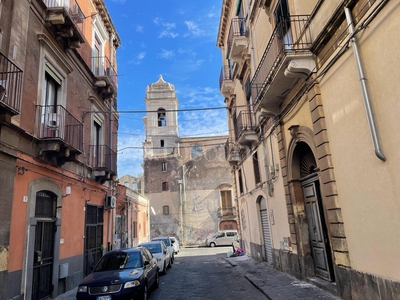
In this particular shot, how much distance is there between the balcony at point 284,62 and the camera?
23.6ft

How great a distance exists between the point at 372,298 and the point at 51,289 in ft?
26.5

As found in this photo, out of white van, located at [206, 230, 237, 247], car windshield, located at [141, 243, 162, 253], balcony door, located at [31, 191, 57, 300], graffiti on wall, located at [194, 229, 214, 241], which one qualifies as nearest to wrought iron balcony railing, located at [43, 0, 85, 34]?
balcony door, located at [31, 191, 57, 300]

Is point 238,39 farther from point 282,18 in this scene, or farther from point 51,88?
point 51,88

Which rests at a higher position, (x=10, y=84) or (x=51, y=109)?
(x=51, y=109)

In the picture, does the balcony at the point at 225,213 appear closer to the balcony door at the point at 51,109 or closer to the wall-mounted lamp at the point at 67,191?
the wall-mounted lamp at the point at 67,191

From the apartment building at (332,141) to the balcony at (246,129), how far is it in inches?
35.7

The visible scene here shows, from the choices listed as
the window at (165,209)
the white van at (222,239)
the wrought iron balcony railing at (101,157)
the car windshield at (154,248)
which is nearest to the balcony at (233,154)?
the car windshield at (154,248)

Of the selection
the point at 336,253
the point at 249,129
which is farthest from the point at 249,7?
the point at 336,253

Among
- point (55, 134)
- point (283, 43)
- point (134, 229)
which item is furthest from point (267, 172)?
point (134, 229)

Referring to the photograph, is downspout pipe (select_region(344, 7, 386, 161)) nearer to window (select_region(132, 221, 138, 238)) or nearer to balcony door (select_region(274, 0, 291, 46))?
balcony door (select_region(274, 0, 291, 46))

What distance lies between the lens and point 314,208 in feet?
27.2

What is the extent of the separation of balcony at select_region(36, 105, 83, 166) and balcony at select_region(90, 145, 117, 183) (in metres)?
2.05

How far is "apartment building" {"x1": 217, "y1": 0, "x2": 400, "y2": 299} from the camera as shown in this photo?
4907 millimetres

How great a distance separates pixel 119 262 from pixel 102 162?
215 inches
